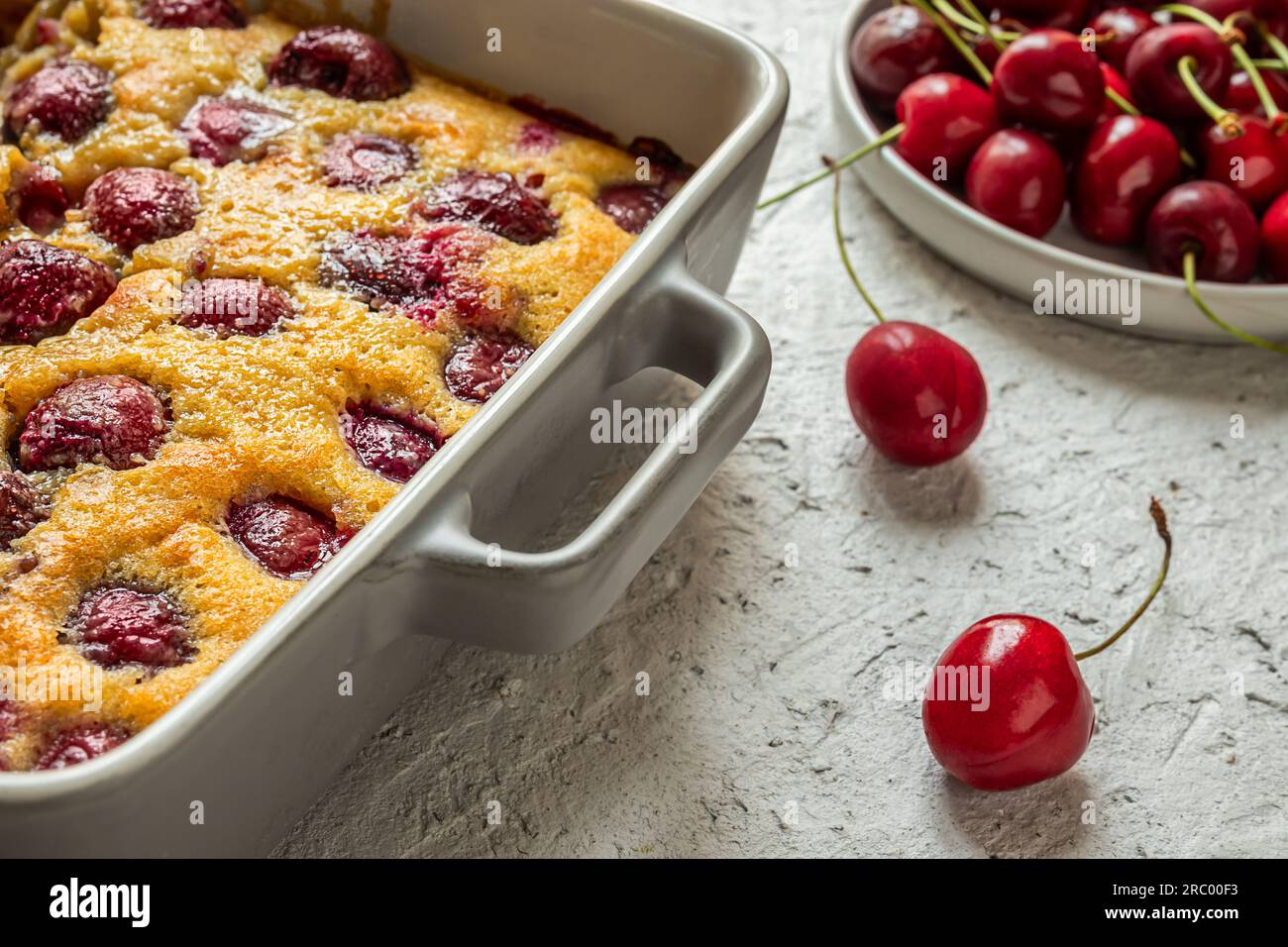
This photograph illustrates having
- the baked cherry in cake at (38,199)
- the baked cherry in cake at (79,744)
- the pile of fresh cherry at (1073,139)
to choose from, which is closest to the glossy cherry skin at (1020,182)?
the pile of fresh cherry at (1073,139)

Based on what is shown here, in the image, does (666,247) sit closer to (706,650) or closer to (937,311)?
(706,650)

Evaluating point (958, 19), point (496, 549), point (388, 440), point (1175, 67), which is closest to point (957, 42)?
point (958, 19)

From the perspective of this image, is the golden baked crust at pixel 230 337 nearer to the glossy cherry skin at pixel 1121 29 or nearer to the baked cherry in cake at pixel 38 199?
the baked cherry in cake at pixel 38 199

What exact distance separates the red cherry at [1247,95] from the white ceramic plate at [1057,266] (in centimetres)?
25

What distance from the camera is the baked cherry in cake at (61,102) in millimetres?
1424

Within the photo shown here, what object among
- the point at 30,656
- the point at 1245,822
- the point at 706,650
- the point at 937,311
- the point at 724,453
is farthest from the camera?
the point at 937,311

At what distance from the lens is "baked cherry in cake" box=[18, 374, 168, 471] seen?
115 centimetres

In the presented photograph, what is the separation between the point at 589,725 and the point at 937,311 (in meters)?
0.73

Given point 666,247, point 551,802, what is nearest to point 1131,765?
point 551,802

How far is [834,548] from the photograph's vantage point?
1.46 metres

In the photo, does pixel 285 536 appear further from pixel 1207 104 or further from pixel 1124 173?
pixel 1207 104

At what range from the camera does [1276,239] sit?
1648 mm

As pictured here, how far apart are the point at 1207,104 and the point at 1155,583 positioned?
2.08 feet

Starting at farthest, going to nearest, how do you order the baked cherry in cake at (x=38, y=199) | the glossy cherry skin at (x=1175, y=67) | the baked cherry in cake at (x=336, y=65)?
the glossy cherry skin at (x=1175, y=67) < the baked cherry in cake at (x=336, y=65) < the baked cherry in cake at (x=38, y=199)
